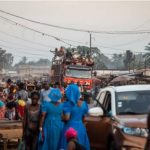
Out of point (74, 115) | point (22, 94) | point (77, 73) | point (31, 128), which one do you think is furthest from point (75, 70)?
point (74, 115)

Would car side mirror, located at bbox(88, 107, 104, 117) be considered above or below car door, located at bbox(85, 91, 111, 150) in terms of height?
above

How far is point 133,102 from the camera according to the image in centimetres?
960

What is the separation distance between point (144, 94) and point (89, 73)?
2722cm

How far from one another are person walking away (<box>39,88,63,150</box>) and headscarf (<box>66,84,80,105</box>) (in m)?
0.53

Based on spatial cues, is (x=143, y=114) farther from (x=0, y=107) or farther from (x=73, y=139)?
(x=0, y=107)

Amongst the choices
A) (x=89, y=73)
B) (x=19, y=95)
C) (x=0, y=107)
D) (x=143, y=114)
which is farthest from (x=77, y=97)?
(x=89, y=73)

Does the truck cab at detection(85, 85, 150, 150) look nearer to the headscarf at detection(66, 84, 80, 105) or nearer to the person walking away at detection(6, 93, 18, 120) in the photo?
the headscarf at detection(66, 84, 80, 105)

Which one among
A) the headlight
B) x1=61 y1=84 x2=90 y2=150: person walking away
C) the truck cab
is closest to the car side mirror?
the truck cab

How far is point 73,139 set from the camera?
24.4 feet

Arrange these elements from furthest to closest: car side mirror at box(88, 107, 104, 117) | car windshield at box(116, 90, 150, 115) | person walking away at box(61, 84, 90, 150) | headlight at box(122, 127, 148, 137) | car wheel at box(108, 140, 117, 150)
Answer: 1. car windshield at box(116, 90, 150, 115)
2. car side mirror at box(88, 107, 104, 117)
3. person walking away at box(61, 84, 90, 150)
4. car wheel at box(108, 140, 117, 150)
5. headlight at box(122, 127, 148, 137)

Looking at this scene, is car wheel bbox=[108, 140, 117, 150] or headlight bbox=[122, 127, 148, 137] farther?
car wheel bbox=[108, 140, 117, 150]

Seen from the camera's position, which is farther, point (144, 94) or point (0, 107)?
point (0, 107)

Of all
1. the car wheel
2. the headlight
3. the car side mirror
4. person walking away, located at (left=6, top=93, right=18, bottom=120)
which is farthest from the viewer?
person walking away, located at (left=6, top=93, right=18, bottom=120)

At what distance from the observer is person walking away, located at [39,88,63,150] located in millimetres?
9564
